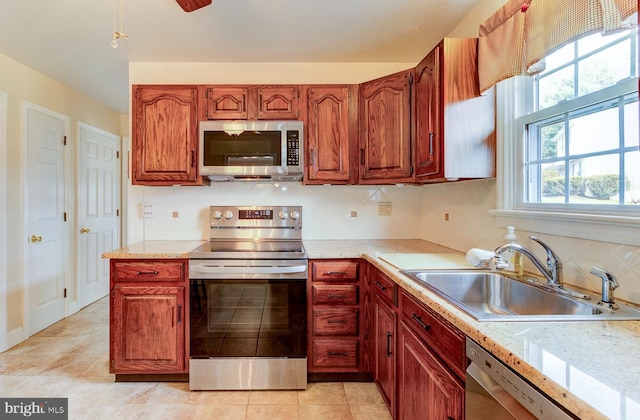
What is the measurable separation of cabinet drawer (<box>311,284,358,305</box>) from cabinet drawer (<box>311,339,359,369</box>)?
0.25 metres

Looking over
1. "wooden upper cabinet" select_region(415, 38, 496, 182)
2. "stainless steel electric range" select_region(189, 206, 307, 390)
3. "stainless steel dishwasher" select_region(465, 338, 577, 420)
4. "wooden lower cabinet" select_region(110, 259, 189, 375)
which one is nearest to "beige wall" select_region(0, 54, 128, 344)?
"wooden lower cabinet" select_region(110, 259, 189, 375)

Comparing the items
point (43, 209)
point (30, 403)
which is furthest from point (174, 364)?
point (43, 209)

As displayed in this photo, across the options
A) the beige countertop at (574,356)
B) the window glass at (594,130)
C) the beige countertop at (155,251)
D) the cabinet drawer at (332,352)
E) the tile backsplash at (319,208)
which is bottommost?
the cabinet drawer at (332,352)

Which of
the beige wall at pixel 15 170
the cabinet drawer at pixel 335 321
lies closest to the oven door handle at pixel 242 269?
the cabinet drawer at pixel 335 321

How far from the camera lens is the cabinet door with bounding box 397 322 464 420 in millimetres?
1077

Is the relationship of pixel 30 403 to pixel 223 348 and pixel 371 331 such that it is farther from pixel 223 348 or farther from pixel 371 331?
pixel 371 331

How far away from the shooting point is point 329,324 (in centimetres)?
216

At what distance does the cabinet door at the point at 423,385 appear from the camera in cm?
108

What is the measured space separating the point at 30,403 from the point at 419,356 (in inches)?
90.0

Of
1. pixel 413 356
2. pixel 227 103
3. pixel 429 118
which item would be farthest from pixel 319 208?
pixel 413 356

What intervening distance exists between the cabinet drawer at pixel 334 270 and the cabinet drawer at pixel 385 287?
16 cm

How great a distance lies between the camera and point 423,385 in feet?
4.26

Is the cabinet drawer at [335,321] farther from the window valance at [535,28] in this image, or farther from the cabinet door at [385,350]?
the window valance at [535,28]

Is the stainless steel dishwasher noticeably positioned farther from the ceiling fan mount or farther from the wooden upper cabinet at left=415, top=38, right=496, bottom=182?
the ceiling fan mount
